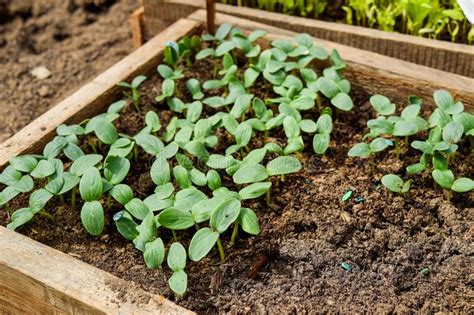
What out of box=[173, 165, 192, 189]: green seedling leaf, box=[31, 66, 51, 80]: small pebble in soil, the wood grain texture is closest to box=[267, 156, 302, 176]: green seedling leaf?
box=[173, 165, 192, 189]: green seedling leaf

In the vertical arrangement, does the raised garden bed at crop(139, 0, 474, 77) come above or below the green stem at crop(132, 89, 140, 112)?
above

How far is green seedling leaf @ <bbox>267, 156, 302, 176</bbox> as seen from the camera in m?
1.89

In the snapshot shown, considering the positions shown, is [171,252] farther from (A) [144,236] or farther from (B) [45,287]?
(B) [45,287]

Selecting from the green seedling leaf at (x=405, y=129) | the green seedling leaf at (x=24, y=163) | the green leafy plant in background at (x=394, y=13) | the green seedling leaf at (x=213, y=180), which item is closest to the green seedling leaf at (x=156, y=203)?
the green seedling leaf at (x=213, y=180)

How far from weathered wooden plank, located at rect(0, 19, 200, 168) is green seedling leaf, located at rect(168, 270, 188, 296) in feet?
2.09

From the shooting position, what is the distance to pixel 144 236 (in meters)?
1.76

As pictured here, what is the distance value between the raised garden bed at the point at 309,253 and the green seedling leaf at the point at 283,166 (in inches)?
4.2

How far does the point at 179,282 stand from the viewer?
1.66 metres

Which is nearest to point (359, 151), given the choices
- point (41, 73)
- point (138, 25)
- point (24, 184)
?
point (24, 184)

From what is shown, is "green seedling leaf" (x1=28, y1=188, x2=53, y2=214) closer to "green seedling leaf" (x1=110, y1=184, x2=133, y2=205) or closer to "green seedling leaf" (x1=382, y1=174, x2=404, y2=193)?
"green seedling leaf" (x1=110, y1=184, x2=133, y2=205)

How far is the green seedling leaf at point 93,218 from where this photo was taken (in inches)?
71.2

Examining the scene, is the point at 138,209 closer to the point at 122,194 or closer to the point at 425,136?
the point at 122,194

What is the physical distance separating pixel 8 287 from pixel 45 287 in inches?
6.8

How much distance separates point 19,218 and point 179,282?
47 centimetres
